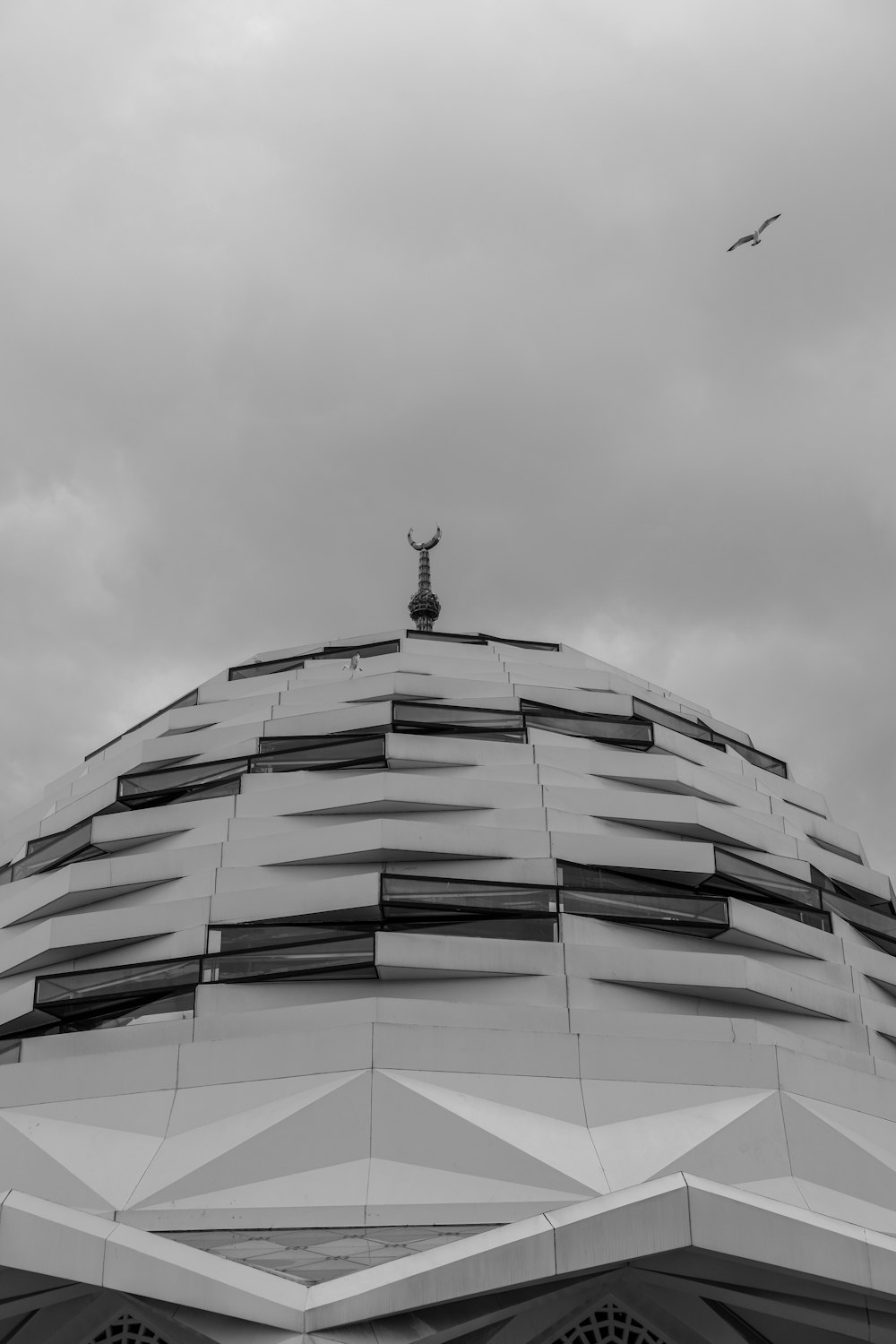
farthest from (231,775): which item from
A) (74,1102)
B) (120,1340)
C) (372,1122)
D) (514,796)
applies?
(120,1340)

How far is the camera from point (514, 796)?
3409 centimetres

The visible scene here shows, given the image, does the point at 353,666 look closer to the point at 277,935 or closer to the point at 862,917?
the point at 277,935

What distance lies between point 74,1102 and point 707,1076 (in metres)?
10.4

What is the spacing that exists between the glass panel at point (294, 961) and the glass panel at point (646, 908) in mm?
4164

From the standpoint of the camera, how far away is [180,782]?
36.6 metres

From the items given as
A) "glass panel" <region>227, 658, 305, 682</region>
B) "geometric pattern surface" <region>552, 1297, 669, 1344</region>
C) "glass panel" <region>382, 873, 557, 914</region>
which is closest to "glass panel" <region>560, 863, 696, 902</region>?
"glass panel" <region>382, 873, 557, 914</region>

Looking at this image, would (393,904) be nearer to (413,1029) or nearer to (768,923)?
(413,1029)

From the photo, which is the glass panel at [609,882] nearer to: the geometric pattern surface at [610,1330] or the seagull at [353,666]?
the seagull at [353,666]

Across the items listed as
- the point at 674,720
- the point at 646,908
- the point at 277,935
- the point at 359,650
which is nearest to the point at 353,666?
the point at 359,650

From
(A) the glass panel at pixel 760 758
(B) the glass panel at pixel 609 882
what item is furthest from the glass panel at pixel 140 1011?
(A) the glass panel at pixel 760 758

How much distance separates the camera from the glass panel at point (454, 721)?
36.8m

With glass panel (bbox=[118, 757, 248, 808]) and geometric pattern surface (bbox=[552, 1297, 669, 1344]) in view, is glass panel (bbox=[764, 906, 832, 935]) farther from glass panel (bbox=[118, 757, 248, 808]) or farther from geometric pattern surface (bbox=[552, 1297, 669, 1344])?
geometric pattern surface (bbox=[552, 1297, 669, 1344])

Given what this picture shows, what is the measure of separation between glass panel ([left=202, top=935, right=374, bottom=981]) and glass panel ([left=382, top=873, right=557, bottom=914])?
1655 millimetres

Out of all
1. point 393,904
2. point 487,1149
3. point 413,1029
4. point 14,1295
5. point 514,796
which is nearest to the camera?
point 14,1295
